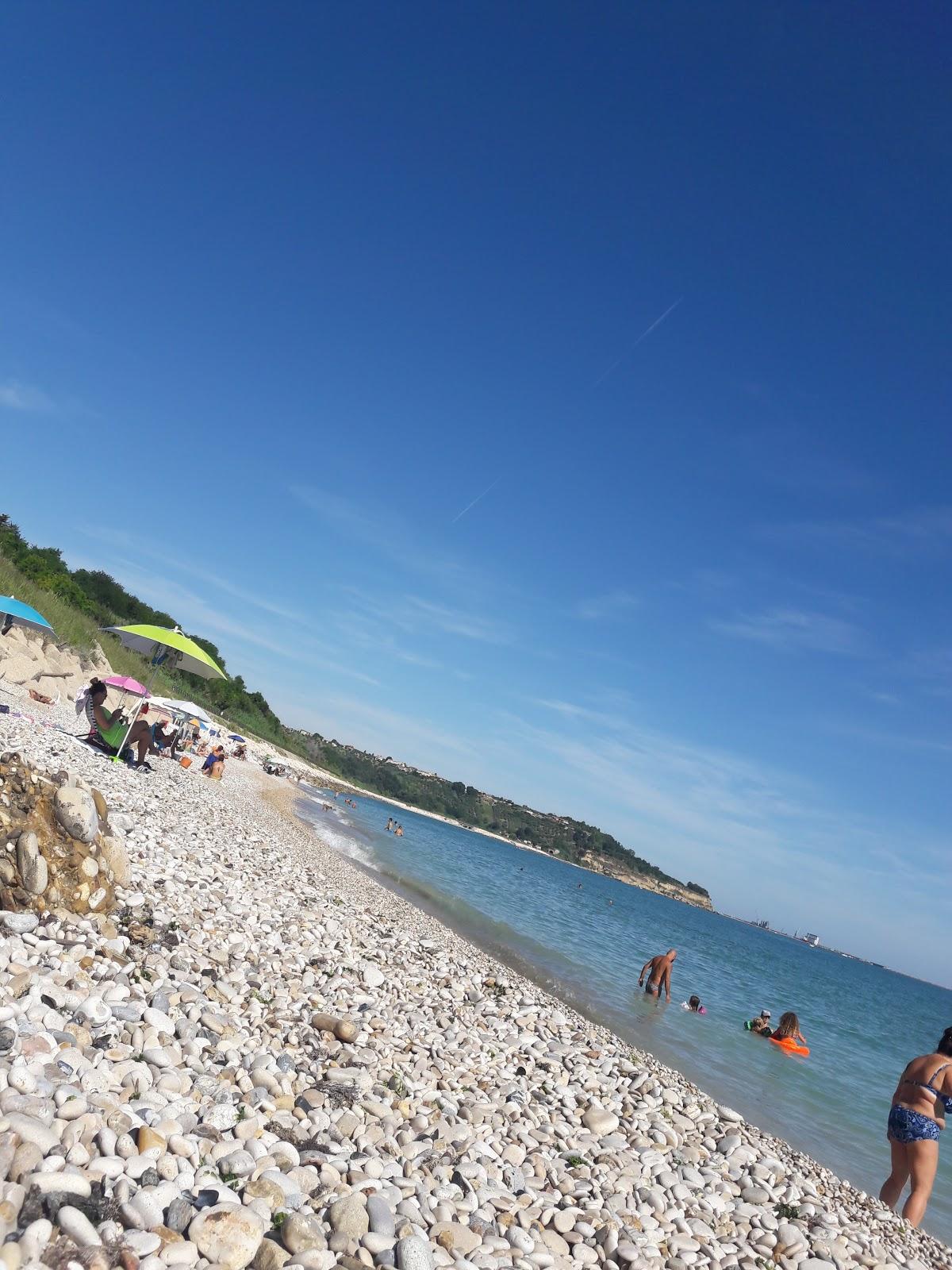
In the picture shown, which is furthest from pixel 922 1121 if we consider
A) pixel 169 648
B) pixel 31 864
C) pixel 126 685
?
pixel 126 685

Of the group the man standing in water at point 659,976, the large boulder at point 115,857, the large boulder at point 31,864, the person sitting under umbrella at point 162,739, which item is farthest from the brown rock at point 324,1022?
the person sitting under umbrella at point 162,739

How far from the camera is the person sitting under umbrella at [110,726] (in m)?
18.6

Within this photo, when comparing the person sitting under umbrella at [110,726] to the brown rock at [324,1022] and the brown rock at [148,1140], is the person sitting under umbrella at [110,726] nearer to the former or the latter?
the brown rock at [324,1022]

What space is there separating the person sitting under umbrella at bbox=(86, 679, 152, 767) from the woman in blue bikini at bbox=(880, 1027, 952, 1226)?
1785cm

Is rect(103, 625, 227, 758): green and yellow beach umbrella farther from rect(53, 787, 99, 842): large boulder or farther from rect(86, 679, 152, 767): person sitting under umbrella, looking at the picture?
rect(53, 787, 99, 842): large boulder

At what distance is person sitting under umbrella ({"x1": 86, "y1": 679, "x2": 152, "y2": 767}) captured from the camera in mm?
18625

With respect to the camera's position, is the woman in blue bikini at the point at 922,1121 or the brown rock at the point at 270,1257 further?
the woman in blue bikini at the point at 922,1121

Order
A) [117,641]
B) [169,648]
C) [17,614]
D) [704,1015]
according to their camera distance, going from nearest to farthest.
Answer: [17,614] < [704,1015] < [169,648] < [117,641]

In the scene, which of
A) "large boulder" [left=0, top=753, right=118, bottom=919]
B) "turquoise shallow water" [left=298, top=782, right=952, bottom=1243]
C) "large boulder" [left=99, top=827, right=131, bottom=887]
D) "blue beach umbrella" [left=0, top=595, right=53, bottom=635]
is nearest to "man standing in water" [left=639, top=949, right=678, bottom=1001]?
"turquoise shallow water" [left=298, top=782, right=952, bottom=1243]

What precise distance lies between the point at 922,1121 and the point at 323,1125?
6398 millimetres

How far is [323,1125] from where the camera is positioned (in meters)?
5.42

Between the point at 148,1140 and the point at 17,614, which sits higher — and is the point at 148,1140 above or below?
below

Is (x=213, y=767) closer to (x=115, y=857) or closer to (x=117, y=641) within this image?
(x=117, y=641)

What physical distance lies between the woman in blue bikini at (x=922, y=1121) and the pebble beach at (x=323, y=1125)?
0.40 m
